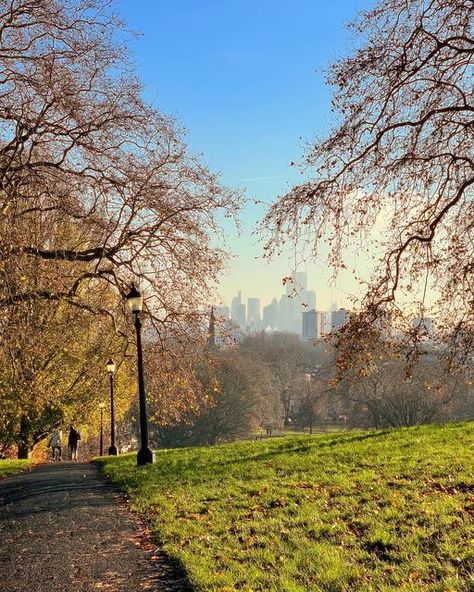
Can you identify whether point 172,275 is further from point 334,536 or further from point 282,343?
point 282,343

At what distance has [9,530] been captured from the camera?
714 cm

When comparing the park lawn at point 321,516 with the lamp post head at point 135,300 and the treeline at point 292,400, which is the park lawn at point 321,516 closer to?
the lamp post head at point 135,300

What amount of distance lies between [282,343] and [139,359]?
224 ft

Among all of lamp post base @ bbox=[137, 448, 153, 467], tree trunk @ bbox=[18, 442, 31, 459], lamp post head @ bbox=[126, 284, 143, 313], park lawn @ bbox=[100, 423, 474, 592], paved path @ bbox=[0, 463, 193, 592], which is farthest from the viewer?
tree trunk @ bbox=[18, 442, 31, 459]

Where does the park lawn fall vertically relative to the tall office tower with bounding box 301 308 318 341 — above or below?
below

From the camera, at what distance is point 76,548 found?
6188 millimetres

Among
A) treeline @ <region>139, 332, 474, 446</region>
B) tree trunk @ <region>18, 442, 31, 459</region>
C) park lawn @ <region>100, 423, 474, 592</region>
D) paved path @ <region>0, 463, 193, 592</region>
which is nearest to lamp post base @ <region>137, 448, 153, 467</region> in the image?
park lawn @ <region>100, 423, 474, 592</region>

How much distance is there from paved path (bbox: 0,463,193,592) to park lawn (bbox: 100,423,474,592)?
0.29 metres

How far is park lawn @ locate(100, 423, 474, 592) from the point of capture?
4840 millimetres

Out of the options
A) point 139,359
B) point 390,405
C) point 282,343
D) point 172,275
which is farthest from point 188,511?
point 282,343

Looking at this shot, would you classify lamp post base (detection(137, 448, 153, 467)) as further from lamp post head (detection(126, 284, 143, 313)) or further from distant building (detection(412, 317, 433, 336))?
distant building (detection(412, 317, 433, 336))

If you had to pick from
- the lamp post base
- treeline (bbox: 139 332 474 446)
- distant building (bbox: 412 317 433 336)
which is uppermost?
distant building (bbox: 412 317 433 336)

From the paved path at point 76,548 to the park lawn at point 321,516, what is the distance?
0.29 meters

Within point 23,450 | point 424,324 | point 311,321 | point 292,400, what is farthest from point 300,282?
point 292,400
